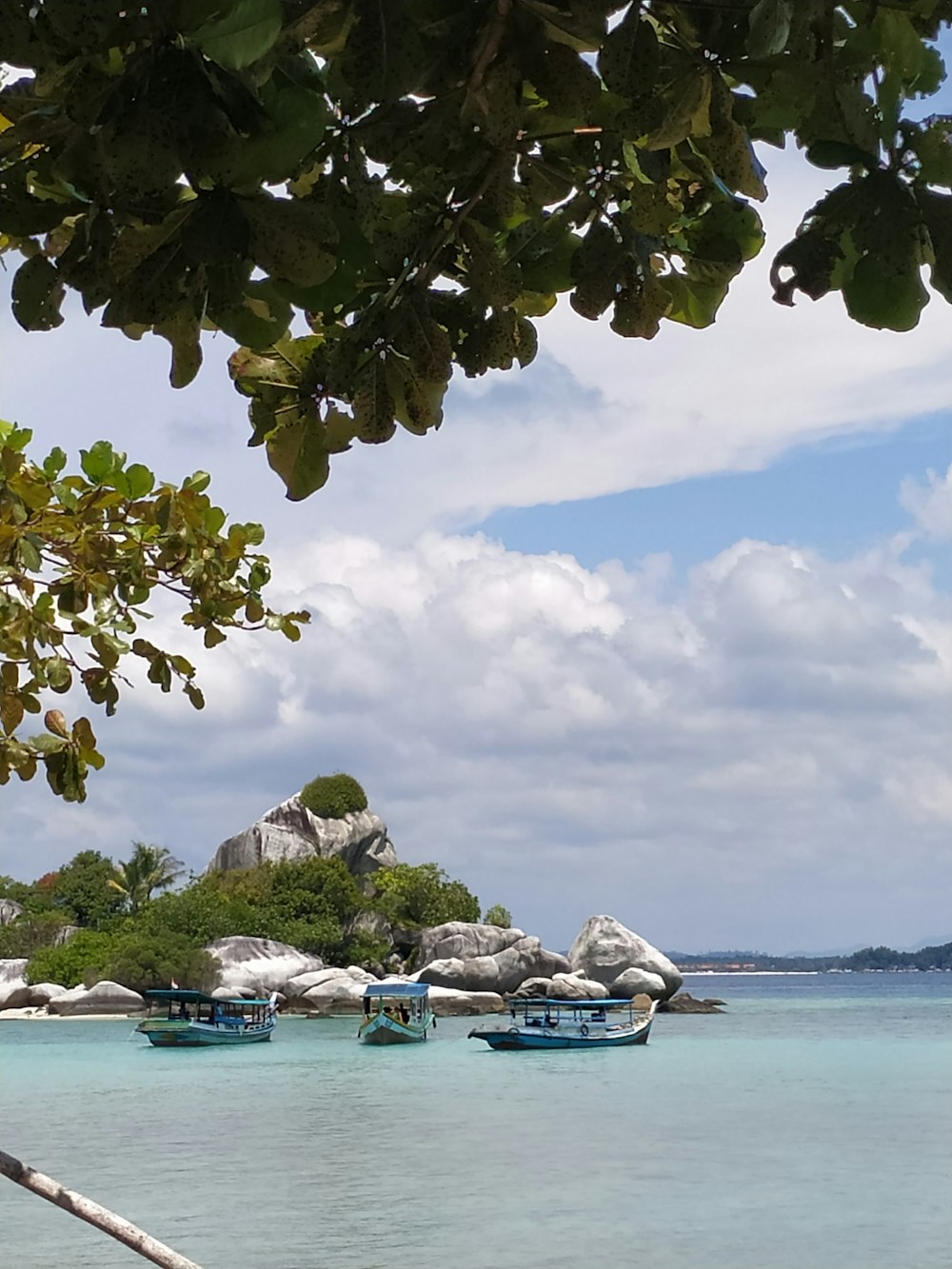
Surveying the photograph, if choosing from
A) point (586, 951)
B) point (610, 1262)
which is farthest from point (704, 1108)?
point (586, 951)

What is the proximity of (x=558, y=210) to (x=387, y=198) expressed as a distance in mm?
238

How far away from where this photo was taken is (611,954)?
48.9m

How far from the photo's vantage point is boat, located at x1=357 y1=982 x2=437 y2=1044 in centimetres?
3816

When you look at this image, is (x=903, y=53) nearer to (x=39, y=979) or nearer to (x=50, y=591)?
(x=50, y=591)

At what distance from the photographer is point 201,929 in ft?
154

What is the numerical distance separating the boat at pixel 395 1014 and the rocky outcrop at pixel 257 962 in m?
6.46

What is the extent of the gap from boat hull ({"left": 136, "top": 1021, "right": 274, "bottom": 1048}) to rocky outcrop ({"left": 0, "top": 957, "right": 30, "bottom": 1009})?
1052cm

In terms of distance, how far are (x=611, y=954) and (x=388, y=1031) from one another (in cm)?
1286

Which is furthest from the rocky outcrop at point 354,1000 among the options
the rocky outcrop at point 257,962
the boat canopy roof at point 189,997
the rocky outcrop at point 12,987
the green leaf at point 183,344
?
the green leaf at point 183,344

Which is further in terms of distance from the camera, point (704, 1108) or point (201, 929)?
point (201, 929)

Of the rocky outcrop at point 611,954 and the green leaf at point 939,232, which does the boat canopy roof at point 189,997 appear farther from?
the green leaf at point 939,232

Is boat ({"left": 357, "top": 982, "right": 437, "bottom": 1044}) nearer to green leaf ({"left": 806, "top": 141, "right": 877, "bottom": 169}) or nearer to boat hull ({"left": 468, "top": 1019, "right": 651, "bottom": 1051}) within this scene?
boat hull ({"left": 468, "top": 1019, "right": 651, "bottom": 1051})

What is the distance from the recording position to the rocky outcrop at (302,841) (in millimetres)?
52250

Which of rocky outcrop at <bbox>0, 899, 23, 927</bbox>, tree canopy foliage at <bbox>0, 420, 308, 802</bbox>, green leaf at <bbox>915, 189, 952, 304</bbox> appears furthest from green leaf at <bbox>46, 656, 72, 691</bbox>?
rocky outcrop at <bbox>0, 899, 23, 927</bbox>
